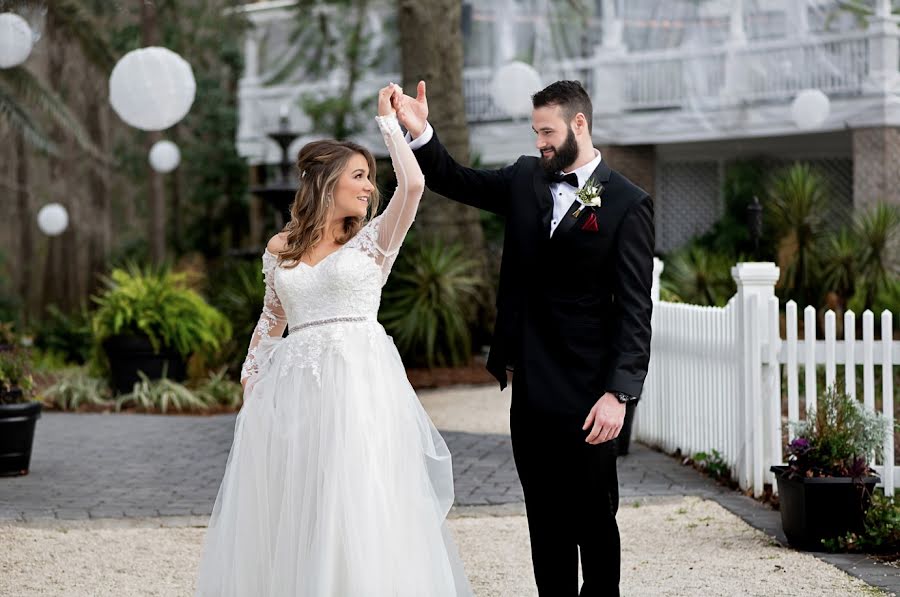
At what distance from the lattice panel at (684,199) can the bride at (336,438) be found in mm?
17925

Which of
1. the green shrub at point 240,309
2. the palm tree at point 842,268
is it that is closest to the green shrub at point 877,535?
the green shrub at point 240,309

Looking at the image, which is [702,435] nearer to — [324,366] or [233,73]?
[324,366]

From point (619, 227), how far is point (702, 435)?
490 cm

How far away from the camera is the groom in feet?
13.8

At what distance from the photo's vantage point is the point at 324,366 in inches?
171

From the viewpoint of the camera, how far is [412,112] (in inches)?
167

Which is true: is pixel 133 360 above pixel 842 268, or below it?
below

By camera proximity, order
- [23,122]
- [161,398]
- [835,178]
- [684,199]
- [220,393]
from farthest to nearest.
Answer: [684,199], [835,178], [23,122], [220,393], [161,398]

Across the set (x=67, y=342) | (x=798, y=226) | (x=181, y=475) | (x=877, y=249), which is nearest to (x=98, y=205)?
(x=67, y=342)

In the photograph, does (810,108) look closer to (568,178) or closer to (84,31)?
(84,31)

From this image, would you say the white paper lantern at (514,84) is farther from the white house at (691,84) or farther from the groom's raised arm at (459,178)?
the groom's raised arm at (459,178)

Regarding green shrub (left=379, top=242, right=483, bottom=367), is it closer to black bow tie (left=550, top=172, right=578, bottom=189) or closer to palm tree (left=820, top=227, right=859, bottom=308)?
palm tree (left=820, top=227, right=859, bottom=308)

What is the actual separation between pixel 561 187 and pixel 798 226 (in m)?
12.9

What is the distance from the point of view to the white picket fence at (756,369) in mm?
7383
